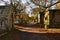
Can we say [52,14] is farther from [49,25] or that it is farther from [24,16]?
[24,16]

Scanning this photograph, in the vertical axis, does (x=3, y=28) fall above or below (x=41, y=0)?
below

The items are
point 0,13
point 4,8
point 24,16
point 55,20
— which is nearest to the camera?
point 0,13

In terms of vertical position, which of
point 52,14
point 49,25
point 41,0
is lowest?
point 49,25

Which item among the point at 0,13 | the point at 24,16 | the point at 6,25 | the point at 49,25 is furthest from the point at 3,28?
the point at 24,16

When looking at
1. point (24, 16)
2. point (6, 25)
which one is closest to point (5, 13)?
point (6, 25)

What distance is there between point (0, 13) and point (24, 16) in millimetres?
23852

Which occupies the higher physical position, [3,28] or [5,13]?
[5,13]

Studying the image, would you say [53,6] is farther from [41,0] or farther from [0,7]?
[0,7]

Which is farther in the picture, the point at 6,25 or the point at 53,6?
the point at 53,6

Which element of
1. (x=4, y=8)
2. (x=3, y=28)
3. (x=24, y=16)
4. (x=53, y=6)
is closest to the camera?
(x=3, y=28)

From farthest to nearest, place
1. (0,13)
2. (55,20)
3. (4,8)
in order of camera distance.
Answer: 1. (55,20)
2. (4,8)
3. (0,13)

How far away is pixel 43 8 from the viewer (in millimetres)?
27797

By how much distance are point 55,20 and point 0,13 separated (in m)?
11.1

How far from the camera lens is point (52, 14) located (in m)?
25.9
